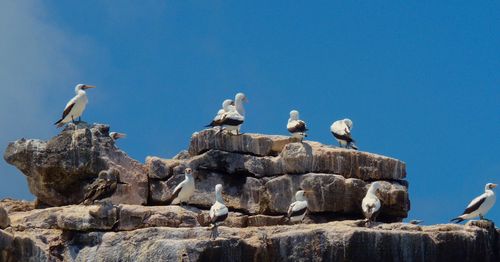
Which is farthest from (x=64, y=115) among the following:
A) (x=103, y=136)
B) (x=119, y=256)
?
(x=119, y=256)

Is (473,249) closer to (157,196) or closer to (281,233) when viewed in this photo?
(281,233)

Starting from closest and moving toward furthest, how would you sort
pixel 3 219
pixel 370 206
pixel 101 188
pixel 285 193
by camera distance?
pixel 3 219 → pixel 101 188 → pixel 370 206 → pixel 285 193

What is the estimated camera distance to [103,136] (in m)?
42.6

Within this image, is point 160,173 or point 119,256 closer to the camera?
point 119,256

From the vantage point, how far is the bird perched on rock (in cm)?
3916

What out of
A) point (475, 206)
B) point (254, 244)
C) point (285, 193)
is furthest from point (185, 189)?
point (475, 206)

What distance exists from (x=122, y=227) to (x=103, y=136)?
5.29m

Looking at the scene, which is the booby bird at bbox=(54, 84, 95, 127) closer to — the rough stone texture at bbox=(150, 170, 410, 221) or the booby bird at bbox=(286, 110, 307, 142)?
the rough stone texture at bbox=(150, 170, 410, 221)

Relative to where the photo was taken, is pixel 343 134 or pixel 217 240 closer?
pixel 217 240

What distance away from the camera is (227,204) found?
1690 inches

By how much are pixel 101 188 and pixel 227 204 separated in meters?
4.92

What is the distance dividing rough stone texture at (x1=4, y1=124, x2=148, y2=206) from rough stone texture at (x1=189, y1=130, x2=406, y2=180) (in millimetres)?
2525

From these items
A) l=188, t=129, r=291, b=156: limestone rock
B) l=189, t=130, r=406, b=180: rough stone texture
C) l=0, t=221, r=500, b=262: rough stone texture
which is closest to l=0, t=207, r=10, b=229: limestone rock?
l=0, t=221, r=500, b=262: rough stone texture

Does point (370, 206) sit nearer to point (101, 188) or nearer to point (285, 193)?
point (285, 193)
